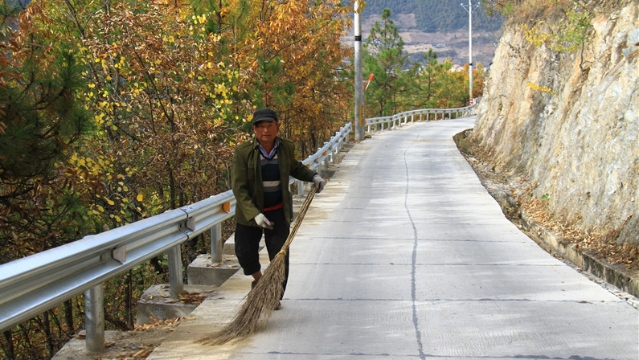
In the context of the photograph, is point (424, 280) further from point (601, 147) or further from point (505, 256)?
point (601, 147)

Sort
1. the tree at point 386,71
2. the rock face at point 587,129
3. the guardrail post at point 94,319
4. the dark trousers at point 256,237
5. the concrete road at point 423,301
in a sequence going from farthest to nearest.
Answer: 1. the tree at point 386,71
2. the rock face at point 587,129
3. the dark trousers at point 256,237
4. the concrete road at point 423,301
5. the guardrail post at point 94,319

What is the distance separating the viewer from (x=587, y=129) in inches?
541

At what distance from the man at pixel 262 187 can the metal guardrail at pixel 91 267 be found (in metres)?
0.77

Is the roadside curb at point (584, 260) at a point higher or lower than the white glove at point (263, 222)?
lower

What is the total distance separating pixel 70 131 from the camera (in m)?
7.29

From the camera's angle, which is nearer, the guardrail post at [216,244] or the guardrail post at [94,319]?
the guardrail post at [94,319]

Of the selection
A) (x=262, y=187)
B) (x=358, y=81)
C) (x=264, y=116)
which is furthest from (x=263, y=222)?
(x=358, y=81)

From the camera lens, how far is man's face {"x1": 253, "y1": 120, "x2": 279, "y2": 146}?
20.0ft

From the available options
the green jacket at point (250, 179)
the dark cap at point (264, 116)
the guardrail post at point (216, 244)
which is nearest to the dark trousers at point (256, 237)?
the green jacket at point (250, 179)

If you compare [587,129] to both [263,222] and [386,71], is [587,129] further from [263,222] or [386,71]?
[386,71]

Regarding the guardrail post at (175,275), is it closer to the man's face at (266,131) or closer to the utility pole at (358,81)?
the man's face at (266,131)

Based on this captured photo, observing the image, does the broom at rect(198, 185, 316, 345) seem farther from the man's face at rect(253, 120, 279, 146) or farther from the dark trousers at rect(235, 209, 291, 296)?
the man's face at rect(253, 120, 279, 146)

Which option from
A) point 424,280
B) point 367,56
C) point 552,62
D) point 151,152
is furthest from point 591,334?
point 367,56

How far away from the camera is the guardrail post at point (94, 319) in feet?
17.3
